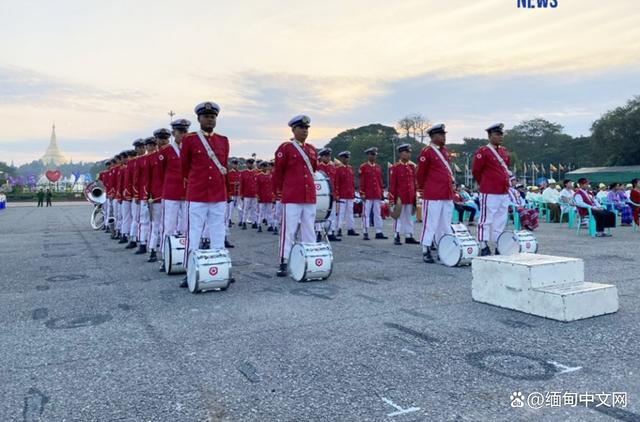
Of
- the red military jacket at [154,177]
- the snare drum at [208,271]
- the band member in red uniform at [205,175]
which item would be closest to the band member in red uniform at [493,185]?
the band member in red uniform at [205,175]

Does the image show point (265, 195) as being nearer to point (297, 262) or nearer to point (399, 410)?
point (297, 262)

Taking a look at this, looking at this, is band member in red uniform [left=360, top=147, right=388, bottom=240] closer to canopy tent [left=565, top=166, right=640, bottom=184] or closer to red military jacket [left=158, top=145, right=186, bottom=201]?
red military jacket [left=158, top=145, right=186, bottom=201]

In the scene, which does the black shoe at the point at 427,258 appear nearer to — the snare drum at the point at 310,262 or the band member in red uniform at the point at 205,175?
the snare drum at the point at 310,262

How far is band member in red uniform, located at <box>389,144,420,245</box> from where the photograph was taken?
12156 mm

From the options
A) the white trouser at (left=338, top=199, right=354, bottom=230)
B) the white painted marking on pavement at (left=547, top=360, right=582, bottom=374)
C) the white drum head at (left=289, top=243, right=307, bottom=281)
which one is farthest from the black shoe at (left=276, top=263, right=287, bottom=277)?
the white trouser at (left=338, top=199, right=354, bottom=230)

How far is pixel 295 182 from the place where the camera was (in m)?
7.99

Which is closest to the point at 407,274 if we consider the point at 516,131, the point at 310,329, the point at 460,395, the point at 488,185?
the point at 488,185

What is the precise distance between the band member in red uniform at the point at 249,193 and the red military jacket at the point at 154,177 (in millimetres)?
9206

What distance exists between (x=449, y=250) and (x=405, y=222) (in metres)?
4.19

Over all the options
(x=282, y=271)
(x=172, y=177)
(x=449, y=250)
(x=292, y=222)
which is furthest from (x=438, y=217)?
(x=172, y=177)

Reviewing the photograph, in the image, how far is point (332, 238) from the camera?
14.1 m

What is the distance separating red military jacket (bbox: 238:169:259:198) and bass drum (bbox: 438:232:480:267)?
11.3 m

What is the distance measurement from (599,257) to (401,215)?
470 centimetres

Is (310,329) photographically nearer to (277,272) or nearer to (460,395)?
(460,395)
